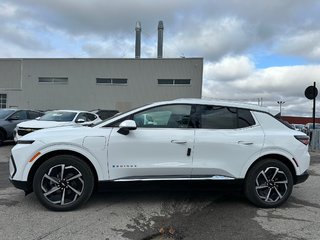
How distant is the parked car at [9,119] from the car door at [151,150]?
1060cm

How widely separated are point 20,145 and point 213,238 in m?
2.95

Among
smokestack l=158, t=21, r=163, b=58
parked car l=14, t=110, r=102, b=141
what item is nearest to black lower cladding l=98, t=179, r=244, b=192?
parked car l=14, t=110, r=102, b=141

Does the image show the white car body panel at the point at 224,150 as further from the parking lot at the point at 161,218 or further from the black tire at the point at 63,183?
the black tire at the point at 63,183

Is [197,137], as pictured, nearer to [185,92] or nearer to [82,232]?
[82,232]

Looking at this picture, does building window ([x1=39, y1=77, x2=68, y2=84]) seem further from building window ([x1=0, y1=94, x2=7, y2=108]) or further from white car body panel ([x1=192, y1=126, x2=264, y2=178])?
white car body panel ([x1=192, y1=126, x2=264, y2=178])

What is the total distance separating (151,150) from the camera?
18.2ft

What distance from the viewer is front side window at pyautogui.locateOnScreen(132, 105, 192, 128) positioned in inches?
225

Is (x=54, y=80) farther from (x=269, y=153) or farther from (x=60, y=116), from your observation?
(x=269, y=153)

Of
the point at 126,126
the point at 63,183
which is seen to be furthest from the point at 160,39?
the point at 63,183

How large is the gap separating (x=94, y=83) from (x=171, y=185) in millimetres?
33317

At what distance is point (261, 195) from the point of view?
5918 millimetres

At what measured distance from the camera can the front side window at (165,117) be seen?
5727 mm

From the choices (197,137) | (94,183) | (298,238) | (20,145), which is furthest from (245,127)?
(20,145)

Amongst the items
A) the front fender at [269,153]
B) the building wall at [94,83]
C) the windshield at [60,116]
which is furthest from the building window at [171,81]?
the front fender at [269,153]
